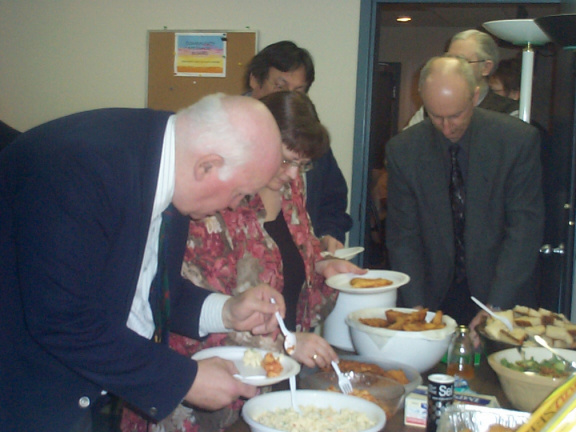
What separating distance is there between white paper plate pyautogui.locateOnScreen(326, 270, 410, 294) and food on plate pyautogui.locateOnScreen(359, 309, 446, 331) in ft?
0.31

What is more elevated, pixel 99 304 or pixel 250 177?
pixel 250 177

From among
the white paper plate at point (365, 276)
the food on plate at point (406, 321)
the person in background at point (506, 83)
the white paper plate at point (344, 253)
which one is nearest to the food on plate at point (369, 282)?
the white paper plate at point (365, 276)

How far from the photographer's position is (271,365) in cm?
148

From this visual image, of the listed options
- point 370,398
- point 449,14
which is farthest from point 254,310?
point 449,14

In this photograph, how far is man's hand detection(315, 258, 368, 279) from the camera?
2.09 m

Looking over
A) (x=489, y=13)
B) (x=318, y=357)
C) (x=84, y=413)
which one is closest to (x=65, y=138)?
(x=84, y=413)

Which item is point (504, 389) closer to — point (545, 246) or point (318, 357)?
point (318, 357)

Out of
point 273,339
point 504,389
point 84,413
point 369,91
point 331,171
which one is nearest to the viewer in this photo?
point 84,413

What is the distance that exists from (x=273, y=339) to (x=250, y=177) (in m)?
0.58

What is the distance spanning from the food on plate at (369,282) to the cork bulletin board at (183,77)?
6.82ft

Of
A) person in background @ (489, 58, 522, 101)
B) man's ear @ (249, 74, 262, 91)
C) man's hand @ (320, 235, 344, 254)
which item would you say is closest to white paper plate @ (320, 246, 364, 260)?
man's hand @ (320, 235, 344, 254)

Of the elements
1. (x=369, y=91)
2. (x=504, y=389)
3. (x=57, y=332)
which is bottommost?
(x=504, y=389)

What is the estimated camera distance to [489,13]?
6.94 meters

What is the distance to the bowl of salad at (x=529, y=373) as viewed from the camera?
1452mm
